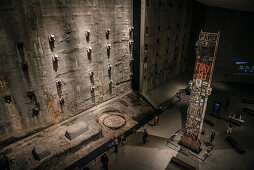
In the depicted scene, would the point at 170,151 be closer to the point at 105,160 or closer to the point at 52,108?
the point at 105,160

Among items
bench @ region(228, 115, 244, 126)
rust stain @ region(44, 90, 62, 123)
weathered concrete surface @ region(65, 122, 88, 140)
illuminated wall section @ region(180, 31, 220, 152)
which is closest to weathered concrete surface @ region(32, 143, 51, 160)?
weathered concrete surface @ region(65, 122, 88, 140)

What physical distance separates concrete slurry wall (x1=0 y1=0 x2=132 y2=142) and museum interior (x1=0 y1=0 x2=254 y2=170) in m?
0.06

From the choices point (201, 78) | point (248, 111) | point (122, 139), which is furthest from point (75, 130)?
point (248, 111)

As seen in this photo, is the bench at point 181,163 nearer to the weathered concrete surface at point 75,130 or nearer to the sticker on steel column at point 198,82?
the sticker on steel column at point 198,82

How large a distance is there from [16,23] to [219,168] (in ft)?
47.1

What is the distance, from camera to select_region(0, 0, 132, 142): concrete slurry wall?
1011 cm

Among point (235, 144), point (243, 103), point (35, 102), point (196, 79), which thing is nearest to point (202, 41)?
point (196, 79)

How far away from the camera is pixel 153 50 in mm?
17297

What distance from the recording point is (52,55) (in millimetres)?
11562

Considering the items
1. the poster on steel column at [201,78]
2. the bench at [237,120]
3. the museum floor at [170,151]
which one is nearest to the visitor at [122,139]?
the museum floor at [170,151]

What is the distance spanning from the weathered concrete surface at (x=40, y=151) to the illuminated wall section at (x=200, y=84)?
8890 mm

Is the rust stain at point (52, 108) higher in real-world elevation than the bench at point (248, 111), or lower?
higher

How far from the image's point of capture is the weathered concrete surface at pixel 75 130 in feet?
39.3

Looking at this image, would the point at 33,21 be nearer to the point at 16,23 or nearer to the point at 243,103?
the point at 16,23
